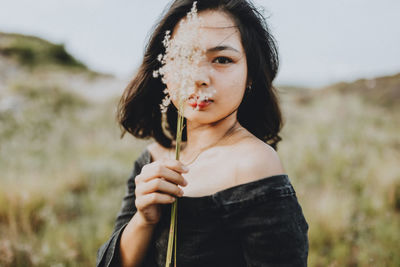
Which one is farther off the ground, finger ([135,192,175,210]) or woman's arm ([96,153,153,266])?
finger ([135,192,175,210])

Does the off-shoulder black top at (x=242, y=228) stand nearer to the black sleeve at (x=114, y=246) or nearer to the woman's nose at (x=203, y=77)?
the black sleeve at (x=114, y=246)

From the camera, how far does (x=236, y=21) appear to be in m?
1.58

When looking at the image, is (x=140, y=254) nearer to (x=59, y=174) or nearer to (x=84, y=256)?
(x=84, y=256)

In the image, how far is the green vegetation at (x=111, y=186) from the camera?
3197 mm

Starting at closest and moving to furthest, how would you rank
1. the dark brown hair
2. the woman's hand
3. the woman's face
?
the woman's hand, the woman's face, the dark brown hair

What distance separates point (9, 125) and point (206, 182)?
26.6ft

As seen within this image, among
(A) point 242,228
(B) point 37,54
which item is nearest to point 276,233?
(A) point 242,228

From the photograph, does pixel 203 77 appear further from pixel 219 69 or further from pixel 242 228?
pixel 242 228

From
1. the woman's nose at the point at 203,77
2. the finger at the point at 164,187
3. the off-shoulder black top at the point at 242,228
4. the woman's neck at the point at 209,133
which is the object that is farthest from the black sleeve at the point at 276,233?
the woman's nose at the point at 203,77

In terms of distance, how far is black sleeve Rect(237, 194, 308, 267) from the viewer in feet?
3.89

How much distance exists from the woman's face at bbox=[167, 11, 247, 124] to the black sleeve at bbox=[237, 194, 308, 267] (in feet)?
1.70

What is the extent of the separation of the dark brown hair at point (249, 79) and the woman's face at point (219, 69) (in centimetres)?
9

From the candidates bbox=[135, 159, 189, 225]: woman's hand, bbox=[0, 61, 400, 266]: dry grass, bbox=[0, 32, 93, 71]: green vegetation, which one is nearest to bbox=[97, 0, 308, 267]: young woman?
bbox=[135, 159, 189, 225]: woman's hand

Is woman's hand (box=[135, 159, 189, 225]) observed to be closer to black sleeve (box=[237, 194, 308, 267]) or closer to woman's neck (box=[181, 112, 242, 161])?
black sleeve (box=[237, 194, 308, 267])
